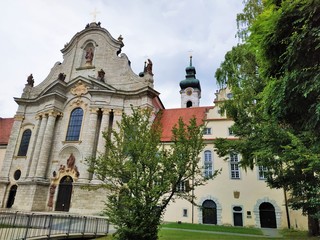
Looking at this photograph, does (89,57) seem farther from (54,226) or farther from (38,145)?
(54,226)

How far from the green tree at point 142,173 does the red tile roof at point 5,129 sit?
26473mm

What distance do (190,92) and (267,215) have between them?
3076 cm

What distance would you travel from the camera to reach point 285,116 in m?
7.94

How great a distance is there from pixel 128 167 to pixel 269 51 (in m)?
6.26

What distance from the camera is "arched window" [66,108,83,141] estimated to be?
2578 cm

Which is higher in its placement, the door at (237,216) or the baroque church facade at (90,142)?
the baroque church facade at (90,142)

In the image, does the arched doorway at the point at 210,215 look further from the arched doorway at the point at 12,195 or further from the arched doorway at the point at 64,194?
the arched doorway at the point at 12,195

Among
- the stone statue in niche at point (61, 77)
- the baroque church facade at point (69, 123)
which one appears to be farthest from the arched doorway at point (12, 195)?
the stone statue in niche at point (61, 77)

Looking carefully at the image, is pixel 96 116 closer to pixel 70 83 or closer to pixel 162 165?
pixel 70 83

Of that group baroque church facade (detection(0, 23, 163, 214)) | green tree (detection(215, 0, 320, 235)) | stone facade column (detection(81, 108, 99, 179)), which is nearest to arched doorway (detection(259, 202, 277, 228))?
green tree (detection(215, 0, 320, 235))

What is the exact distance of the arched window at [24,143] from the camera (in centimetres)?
2715

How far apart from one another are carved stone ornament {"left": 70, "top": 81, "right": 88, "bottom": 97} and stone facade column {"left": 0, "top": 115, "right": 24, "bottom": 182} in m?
7.34

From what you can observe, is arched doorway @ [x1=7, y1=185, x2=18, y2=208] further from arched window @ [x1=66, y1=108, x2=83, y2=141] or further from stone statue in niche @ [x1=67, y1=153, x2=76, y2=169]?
arched window @ [x1=66, y1=108, x2=83, y2=141]

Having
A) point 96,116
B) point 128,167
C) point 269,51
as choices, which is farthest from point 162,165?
point 96,116
